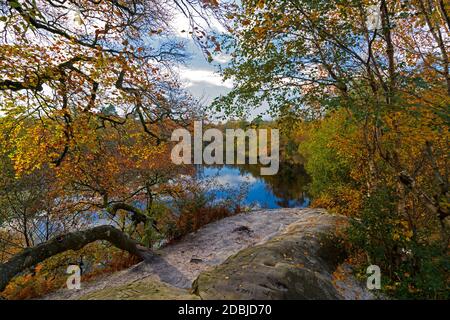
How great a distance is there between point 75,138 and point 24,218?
5688mm

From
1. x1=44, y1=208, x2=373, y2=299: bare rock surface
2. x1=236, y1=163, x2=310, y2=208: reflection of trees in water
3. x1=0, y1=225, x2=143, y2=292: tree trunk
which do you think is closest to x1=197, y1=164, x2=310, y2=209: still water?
x1=236, y1=163, x2=310, y2=208: reflection of trees in water

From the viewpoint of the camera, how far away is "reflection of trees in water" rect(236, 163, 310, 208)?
24.2 meters

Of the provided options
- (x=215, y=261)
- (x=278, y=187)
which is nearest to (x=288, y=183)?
(x=278, y=187)

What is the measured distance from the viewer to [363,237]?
5172 mm

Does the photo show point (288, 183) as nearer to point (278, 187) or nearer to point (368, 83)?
point (278, 187)

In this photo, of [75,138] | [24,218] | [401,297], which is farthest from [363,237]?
[24,218]

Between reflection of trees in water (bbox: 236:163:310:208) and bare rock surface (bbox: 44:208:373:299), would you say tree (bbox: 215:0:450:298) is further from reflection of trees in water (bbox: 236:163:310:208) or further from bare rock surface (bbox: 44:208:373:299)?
reflection of trees in water (bbox: 236:163:310:208)

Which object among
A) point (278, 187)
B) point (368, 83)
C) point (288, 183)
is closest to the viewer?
point (368, 83)

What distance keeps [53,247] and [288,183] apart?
27668 millimetres

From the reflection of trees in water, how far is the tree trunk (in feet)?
53.6

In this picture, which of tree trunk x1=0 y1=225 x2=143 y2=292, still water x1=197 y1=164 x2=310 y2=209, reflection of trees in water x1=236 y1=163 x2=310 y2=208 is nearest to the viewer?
tree trunk x1=0 y1=225 x2=143 y2=292

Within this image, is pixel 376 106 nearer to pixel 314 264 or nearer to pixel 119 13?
pixel 314 264

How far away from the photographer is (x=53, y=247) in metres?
5.06
